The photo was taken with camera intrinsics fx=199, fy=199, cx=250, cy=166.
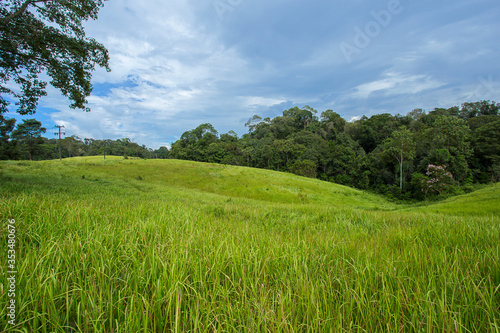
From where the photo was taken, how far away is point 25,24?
941cm

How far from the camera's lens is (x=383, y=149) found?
64250mm

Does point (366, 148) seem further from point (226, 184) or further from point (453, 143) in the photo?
point (226, 184)

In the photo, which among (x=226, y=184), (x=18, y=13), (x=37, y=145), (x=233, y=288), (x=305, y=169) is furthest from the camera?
(x=37, y=145)

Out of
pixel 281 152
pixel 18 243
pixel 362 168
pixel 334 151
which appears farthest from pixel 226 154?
pixel 18 243

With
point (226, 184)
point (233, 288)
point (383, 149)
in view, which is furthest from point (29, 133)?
point (383, 149)

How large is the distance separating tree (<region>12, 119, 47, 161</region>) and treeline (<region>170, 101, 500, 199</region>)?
41.5m

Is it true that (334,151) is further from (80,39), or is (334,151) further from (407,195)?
(80,39)

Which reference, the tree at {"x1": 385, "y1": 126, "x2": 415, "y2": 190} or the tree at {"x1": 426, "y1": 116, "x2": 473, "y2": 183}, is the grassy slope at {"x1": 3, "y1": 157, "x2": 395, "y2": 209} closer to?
the tree at {"x1": 385, "y1": 126, "x2": 415, "y2": 190}

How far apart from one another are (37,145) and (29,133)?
12.1 m

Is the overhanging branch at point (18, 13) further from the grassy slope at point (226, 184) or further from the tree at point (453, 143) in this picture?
the tree at point (453, 143)

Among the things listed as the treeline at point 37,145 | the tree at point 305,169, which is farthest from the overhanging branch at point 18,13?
the tree at point 305,169

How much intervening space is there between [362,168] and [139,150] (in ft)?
402

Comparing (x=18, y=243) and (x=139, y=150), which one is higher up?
(x=139, y=150)

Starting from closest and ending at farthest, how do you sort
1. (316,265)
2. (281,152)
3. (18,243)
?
(316,265) < (18,243) < (281,152)
